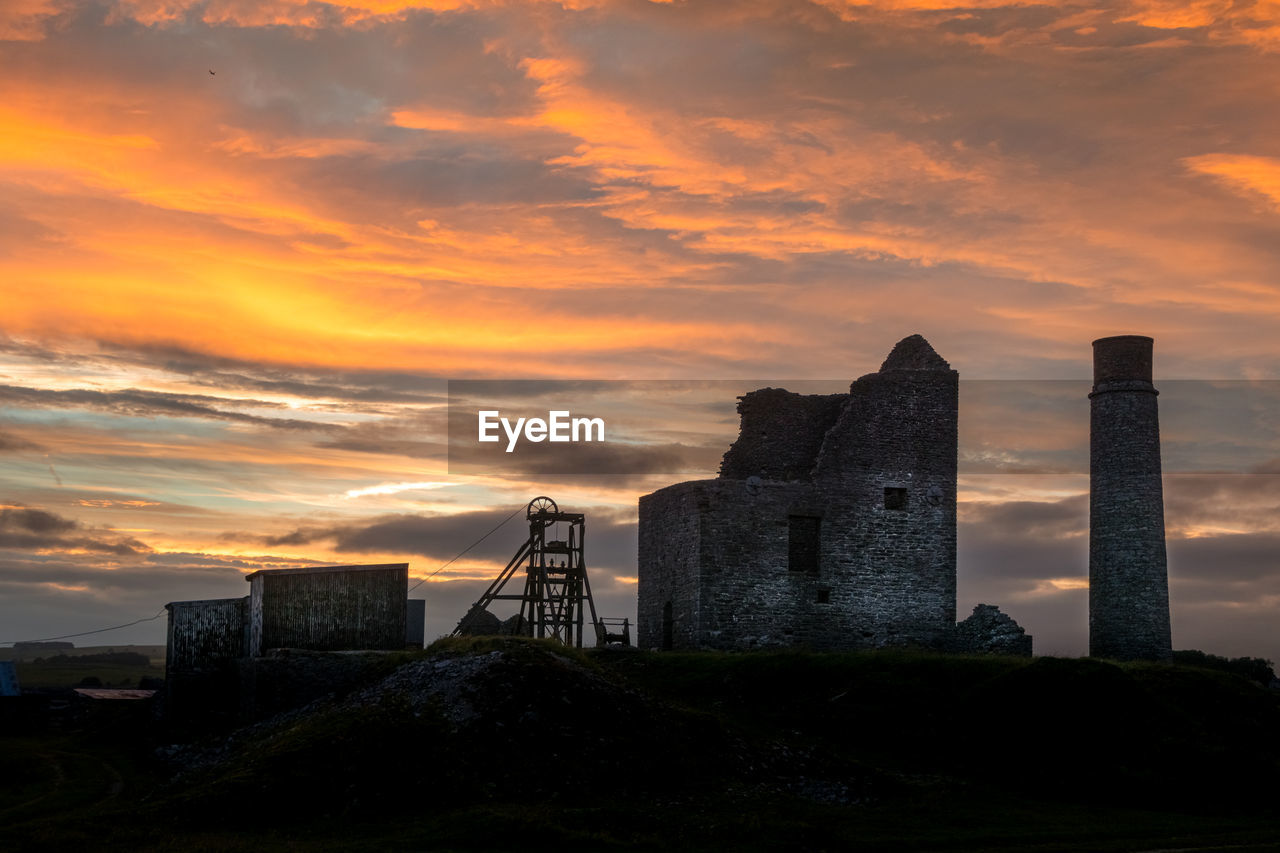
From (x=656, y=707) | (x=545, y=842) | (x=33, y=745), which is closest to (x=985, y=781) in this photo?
(x=656, y=707)

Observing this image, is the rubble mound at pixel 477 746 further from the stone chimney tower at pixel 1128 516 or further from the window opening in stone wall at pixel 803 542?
the stone chimney tower at pixel 1128 516

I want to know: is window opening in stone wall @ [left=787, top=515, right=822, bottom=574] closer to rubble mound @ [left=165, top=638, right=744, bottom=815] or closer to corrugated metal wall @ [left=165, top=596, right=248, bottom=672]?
rubble mound @ [left=165, top=638, right=744, bottom=815]

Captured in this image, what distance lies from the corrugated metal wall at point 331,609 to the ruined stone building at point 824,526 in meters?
8.02

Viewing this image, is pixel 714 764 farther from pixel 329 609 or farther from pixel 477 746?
pixel 329 609

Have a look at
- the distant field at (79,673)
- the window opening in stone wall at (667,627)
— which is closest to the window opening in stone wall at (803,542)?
the window opening in stone wall at (667,627)

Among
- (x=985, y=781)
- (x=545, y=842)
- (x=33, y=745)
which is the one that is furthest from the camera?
(x=33, y=745)

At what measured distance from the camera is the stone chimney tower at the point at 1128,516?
4091 cm

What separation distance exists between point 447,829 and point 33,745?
80.7 ft

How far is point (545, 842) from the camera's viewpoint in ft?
71.0

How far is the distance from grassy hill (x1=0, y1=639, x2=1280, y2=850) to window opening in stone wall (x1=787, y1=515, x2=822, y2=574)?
517 cm

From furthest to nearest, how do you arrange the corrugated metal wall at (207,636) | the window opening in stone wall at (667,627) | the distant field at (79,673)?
the distant field at (79,673), the corrugated metal wall at (207,636), the window opening in stone wall at (667,627)

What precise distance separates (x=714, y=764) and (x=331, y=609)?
17021 mm

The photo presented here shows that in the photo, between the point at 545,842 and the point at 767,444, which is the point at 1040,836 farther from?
the point at 767,444

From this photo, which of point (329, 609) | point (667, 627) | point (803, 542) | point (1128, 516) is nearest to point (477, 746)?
point (667, 627)
